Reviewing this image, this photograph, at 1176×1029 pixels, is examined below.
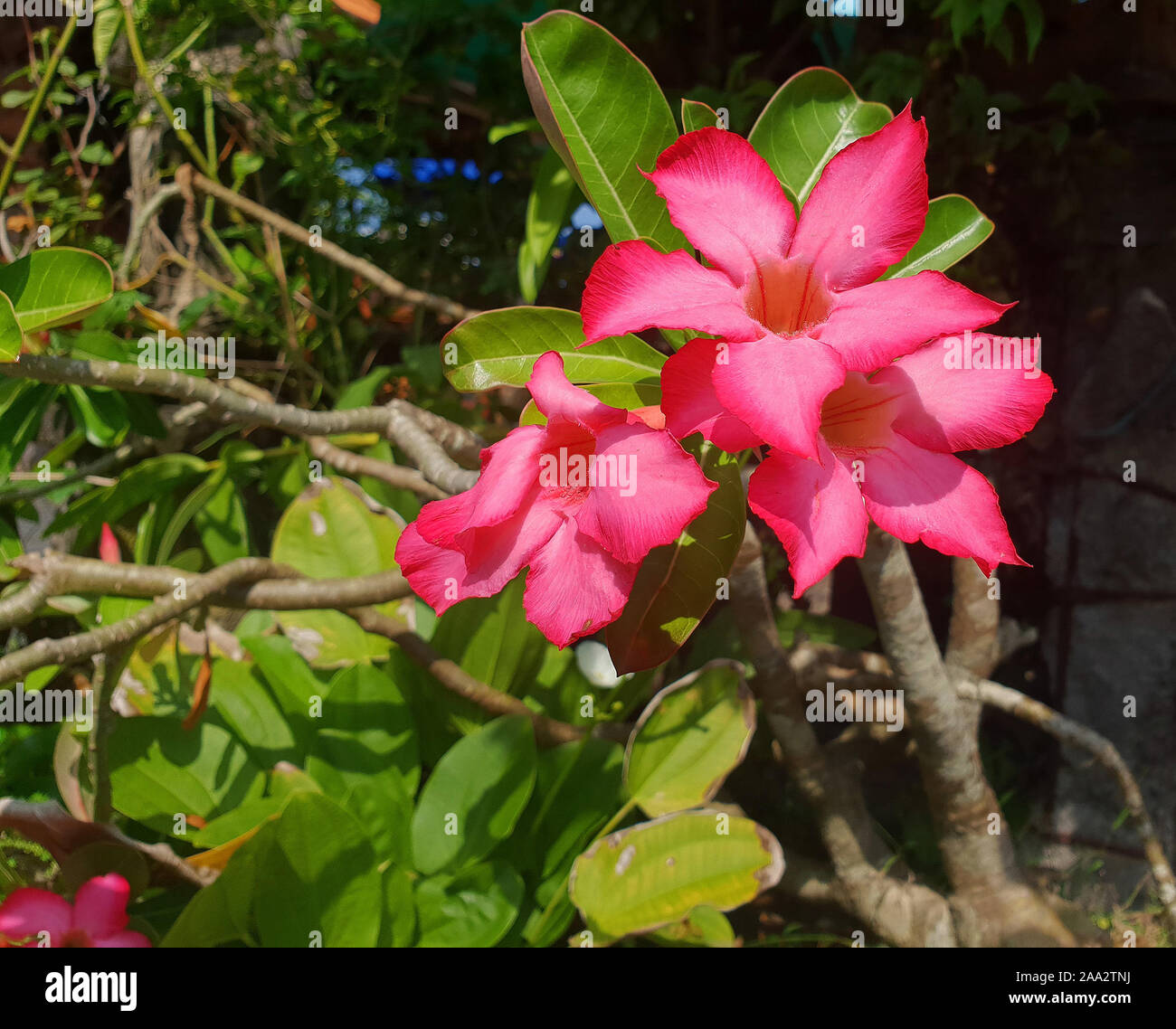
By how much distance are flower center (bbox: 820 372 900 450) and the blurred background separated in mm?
1035

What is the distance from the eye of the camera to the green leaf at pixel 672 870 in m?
1.05

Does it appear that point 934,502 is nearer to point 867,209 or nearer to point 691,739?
point 867,209

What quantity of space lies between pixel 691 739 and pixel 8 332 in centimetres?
94

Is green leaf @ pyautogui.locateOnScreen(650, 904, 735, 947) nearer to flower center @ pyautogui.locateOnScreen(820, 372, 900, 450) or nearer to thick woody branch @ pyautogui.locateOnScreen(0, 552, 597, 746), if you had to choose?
thick woody branch @ pyautogui.locateOnScreen(0, 552, 597, 746)

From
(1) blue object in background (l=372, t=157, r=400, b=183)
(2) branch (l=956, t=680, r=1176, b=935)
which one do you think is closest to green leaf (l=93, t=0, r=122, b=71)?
(1) blue object in background (l=372, t=157, r=400, b=183)

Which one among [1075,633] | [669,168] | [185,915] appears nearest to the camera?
[669,168]

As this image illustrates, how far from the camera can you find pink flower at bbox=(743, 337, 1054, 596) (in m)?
0.43

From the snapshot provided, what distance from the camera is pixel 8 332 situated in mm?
588

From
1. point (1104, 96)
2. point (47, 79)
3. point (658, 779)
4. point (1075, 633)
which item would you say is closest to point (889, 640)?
point (658, 779)

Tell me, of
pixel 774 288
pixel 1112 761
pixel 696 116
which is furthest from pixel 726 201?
pixel 1112 761

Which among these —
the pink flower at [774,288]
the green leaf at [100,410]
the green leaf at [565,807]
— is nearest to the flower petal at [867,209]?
the pink flower at [774,288]

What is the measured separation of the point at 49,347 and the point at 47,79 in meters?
0.48

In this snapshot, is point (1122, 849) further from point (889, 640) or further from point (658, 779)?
point (658, 779)

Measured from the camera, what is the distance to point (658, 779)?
3.77 feet
